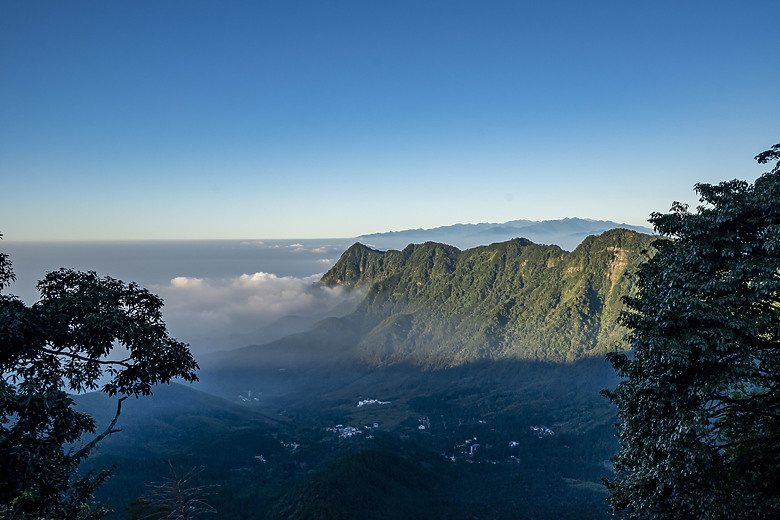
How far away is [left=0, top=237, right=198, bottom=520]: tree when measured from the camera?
1425 cm

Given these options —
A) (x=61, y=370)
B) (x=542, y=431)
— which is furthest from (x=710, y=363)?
(x=542, y=431)

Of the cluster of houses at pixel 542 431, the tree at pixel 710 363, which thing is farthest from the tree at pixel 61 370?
the cluster of houses at pixel 542 431

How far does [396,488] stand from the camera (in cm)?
12812

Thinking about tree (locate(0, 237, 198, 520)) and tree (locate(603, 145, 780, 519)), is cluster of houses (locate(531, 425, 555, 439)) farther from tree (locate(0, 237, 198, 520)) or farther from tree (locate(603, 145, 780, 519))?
tree (locate(0, 237, 198, 520))

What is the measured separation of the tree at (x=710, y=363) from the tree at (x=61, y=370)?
24.3m

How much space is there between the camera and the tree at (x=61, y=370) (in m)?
14.2

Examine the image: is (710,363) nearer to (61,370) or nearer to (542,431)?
(61,370)

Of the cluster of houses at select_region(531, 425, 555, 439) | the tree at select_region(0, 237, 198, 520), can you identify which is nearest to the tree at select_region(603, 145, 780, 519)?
the tree at select_region(0, 237, 198, 520)

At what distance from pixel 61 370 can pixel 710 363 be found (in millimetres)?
31015

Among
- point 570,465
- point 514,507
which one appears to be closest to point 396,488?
point 514,507

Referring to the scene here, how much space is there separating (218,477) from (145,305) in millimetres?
157618

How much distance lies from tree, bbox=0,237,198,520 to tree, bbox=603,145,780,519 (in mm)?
24344

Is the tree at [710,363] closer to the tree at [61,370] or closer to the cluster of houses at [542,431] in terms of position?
the tree at [61,370]

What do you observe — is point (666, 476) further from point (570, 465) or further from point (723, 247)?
point (570, 465)
